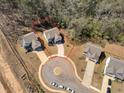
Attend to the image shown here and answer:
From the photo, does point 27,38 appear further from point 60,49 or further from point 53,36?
point 60,49

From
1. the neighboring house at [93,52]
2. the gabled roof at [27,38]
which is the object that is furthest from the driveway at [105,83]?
the gabled roof at [27,38]

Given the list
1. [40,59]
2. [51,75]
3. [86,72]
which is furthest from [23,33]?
[86,72]

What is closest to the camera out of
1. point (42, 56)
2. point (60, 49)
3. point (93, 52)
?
point (93, 52)

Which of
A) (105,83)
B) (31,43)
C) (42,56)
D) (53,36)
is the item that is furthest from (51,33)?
(105,83)

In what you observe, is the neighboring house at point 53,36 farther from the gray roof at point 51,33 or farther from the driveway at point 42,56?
the driveway at point 42,56

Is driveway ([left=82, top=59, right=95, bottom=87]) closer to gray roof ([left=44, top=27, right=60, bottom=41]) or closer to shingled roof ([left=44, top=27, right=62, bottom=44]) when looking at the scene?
shingled roof ([left=44, top=27, right=62, bottom=44])

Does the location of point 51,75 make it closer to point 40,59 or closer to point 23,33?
point 40,59
